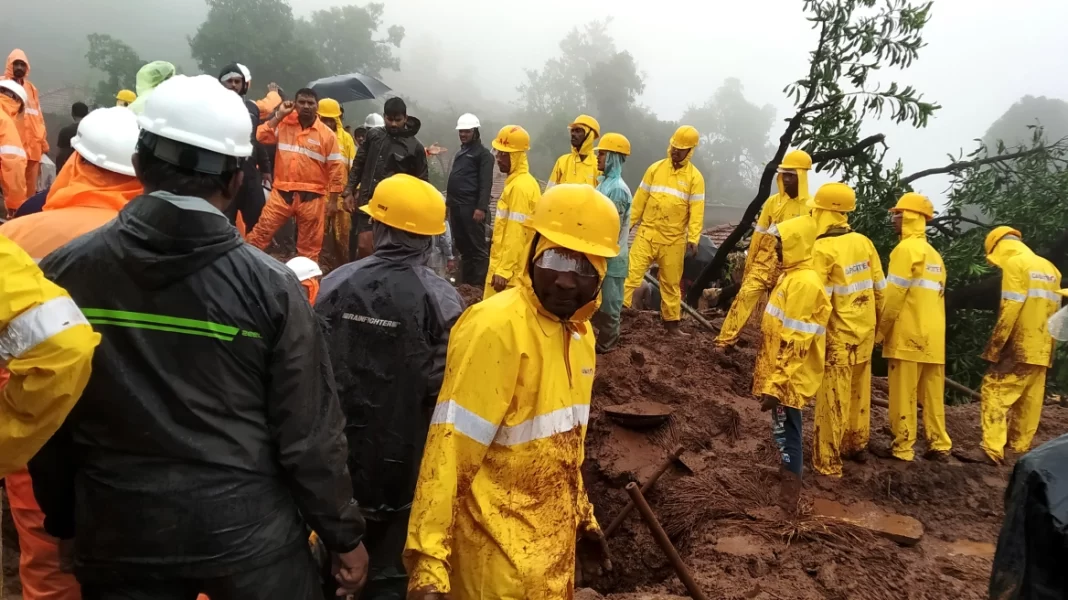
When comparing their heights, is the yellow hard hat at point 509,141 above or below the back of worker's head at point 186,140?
above

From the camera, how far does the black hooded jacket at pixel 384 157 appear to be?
6.57 m

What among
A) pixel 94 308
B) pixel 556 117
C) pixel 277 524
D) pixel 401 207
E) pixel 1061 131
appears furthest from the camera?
pixel 1061 131

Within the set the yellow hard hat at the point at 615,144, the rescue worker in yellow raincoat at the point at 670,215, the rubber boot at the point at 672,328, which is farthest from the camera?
the rubber boot at the point at 672,328

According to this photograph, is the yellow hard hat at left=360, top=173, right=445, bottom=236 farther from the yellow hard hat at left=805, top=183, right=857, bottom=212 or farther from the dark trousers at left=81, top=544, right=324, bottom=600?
the yellow hard hat at left=805, top=183, right=857, bottom=212

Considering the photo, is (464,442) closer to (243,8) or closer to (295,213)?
(295,213)

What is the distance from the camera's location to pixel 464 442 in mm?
2057

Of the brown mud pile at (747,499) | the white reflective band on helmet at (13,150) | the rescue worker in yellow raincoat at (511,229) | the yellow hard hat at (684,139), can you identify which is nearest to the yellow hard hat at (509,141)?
the rescue worker in yellow raincoat at (511,229)

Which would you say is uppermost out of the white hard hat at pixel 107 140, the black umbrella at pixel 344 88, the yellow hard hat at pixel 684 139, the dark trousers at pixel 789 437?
the black umbrella at pixel 344 88

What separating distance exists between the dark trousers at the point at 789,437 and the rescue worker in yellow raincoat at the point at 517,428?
2934mm

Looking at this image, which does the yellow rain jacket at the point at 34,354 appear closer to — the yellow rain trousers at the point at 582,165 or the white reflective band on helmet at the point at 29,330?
the white reflective band on helmet at the point at 29,330

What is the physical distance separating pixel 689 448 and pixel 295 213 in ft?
15.7

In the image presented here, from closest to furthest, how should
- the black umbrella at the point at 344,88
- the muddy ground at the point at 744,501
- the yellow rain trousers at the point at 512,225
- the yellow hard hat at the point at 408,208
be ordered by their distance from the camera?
1. the yellow hard hat at the point at 408,208
2. the muddy ground at the point at 744,501
3. the yellow rain trousers at the point at 512,225
4. the black umbrella at the point at 344,88

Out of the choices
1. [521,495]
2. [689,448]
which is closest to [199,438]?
[521,495]

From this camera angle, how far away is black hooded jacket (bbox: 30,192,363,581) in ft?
5.37
